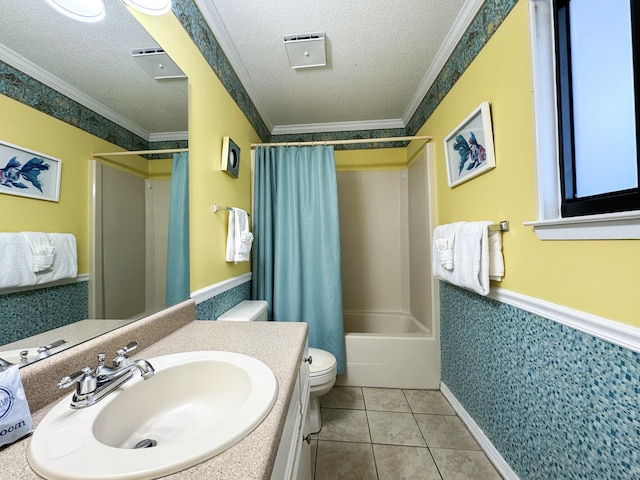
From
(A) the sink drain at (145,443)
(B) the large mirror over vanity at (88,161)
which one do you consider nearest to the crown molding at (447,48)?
(B) the large mirror over vanity at (88,161)

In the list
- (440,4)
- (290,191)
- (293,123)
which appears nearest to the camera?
(440,4)

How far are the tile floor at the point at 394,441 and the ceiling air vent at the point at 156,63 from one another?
6.42 feet

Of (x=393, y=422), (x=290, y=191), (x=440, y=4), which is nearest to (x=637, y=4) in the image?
(x=440, y=4)

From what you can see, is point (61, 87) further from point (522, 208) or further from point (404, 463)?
point (404, 463)

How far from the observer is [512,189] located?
1105mm

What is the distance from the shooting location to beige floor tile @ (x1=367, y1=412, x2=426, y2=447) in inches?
56.2

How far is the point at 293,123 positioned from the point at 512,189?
2.08 metres

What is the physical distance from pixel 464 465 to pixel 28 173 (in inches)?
80.6

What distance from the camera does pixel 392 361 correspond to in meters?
1.91

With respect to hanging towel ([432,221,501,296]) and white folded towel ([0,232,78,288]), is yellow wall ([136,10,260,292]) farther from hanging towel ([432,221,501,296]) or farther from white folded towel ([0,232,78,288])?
hanging towel ([432,221,501,296])

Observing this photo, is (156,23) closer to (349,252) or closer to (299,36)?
(299,36)

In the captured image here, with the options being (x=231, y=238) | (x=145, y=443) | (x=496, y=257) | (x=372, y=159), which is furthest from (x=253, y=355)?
(x=372, y=159)

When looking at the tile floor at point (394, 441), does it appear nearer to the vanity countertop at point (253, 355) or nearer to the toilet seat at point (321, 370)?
the toilet seat at point (321, 370)

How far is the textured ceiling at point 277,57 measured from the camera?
669 millimetres
